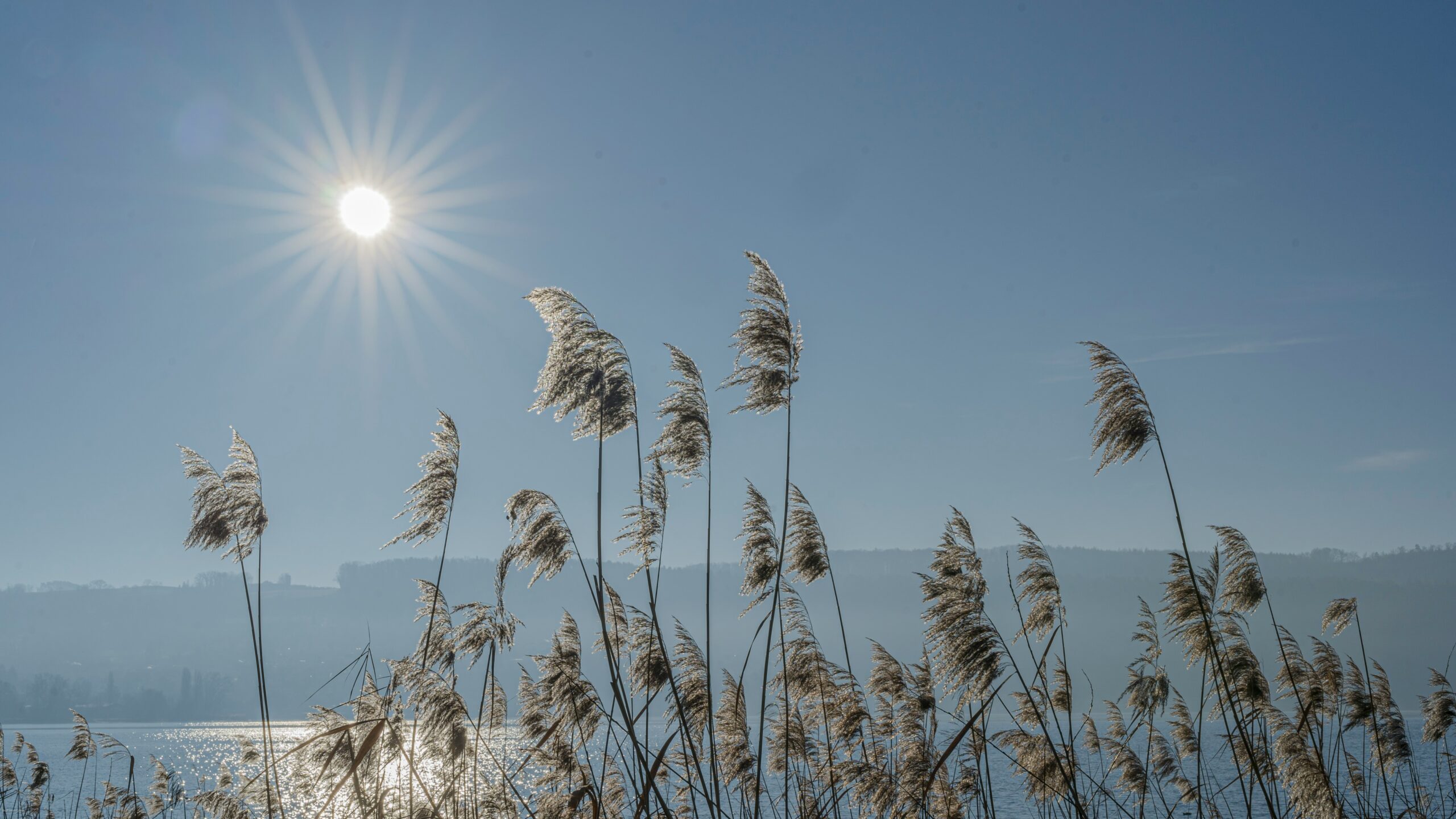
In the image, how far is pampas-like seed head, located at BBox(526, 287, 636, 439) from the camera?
3.69m

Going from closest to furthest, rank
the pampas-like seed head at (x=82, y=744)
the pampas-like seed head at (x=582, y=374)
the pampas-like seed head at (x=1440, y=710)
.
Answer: the pampas-like seed head at (x=582, y=374) → the pampas-like seed head at (x=1440, y=710) → the pampas-like seed head at (x=82, y=744)

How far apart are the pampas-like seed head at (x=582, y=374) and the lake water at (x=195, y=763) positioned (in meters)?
1.64

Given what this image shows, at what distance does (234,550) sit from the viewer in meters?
4.73

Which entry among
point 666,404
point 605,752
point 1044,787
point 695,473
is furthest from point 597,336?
point 1044,787

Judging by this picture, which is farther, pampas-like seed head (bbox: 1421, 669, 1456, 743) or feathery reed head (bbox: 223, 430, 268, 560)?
pampas-like seed head (bbox: 1421, 669, 1456, 743)

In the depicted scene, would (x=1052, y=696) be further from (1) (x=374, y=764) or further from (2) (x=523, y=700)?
(1) (x=374, y=764)

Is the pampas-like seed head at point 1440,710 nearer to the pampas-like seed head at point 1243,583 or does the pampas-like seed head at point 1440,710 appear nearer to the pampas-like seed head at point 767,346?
the pampas-like seed head at point 1243,583

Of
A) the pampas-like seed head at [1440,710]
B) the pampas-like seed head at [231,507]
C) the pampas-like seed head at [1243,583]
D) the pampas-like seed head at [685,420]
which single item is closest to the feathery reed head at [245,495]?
the pampas-like seed head at [231,507]

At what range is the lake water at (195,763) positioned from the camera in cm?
1106

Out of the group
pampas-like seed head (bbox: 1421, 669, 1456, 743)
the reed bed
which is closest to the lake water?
the reed bed

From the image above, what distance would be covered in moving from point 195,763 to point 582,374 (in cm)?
13015

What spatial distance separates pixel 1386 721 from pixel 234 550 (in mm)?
9405

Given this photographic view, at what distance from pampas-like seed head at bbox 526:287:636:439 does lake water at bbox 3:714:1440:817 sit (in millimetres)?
1642

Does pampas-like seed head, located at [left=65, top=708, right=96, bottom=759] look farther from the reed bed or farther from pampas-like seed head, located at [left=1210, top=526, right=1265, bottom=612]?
pampas-like seed head, located at [left=1210, top=526, right=1265, bottom=612]
